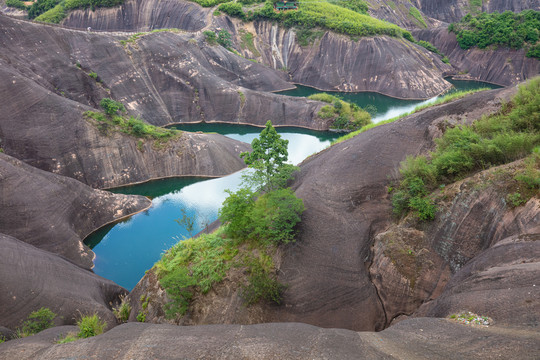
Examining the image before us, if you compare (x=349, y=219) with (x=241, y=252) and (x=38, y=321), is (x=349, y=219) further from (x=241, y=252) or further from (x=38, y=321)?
(x=38, y=321)

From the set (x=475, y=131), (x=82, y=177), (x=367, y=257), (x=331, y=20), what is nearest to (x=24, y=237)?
(x=82, y=177)

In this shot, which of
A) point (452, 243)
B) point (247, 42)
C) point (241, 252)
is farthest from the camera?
point (247, 42)

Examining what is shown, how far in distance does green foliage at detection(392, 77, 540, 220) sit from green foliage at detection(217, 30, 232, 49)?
50.5 m

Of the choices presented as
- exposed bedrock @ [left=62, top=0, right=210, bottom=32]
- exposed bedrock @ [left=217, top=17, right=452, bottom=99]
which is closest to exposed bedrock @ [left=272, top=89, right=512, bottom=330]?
exposed bedrock @ [left=217, top=17, right=452, bottom=99]

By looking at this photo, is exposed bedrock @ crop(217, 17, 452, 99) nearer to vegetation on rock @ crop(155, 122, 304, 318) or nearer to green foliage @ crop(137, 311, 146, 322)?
vegetation on rock @ crop(155, 122, 304, 318)

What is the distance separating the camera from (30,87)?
32188 mm

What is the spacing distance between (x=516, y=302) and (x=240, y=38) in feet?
223

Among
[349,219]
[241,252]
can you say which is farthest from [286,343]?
[349,219]

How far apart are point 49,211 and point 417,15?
95.6 meters

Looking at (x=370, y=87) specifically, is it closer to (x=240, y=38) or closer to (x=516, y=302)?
(x=240, y=38)

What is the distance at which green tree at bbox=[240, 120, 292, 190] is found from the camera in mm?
19109

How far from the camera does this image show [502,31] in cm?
6338

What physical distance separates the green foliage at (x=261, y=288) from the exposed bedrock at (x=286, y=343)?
4.56m

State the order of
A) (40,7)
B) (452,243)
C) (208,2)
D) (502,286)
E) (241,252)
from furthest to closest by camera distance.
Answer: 1. (40,7)
2. (208,2)
3. (241,252)
4. (452,243)
5. (502,286)
